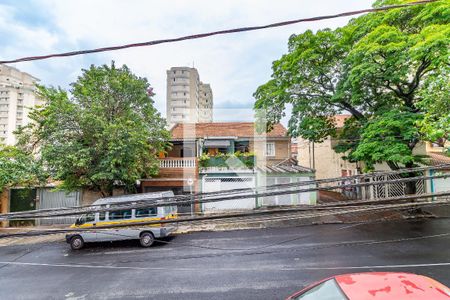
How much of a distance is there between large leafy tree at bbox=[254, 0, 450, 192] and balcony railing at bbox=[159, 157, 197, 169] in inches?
217

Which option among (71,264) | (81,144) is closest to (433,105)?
(71,264)

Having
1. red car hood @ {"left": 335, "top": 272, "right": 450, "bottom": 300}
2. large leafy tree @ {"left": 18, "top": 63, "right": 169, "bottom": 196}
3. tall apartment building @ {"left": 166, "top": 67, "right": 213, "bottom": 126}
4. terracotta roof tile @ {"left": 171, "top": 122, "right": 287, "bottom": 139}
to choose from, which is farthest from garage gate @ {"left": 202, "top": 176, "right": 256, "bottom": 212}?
tall apartment building @ {"left": 166, "top": 67, "right": 213, "bottom": 126}

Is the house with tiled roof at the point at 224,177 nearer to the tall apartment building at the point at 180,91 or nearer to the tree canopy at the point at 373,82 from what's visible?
the tree canopy at the point at 373,82

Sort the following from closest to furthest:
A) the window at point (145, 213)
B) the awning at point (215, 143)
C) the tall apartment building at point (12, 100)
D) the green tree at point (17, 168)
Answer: the window at point (145, 213), the green tree at point (17, 168), the awning at point (215, 143), the tall apartment building at point (12, 100)

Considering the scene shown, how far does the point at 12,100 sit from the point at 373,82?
77350mm

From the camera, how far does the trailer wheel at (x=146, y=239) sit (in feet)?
32.0

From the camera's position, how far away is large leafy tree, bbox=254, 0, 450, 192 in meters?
8.73

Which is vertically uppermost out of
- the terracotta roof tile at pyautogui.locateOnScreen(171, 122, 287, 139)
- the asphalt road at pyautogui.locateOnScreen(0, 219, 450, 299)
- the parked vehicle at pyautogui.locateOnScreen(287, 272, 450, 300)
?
the terracotta roof tile at pyautogui.locateOnScreen(171, 122, 287, 139)

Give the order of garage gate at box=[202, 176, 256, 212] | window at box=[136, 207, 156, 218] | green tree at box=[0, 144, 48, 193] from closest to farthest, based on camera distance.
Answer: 1. window at box=[136, 207, 156, 218]
2. green tree at box=[0, 144, 48, 193]
3. garage gate at box=[202, 176, 256, 212]

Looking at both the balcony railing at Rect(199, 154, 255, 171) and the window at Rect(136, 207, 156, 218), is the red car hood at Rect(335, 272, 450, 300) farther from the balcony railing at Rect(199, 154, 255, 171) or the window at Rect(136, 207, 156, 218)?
the balcony railing at Rect(199, 154, 255, 171)

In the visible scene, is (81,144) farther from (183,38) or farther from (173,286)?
(183,38)

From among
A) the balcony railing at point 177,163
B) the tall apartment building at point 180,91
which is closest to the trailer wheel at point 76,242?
the balcony railing at point 177,163

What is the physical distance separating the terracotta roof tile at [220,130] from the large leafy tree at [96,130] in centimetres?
571

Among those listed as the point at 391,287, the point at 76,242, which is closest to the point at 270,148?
the point at 76,242
